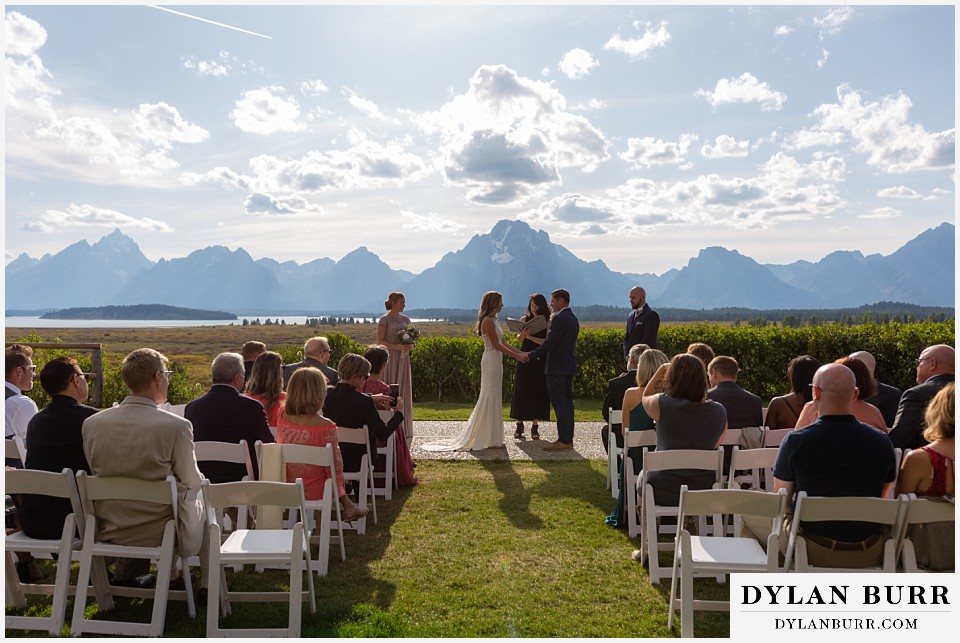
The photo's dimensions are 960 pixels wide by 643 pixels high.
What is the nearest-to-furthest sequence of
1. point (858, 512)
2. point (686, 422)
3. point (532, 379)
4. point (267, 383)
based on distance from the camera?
point (858, 512)
point (686, 422)
point (267, 383)
point (532, 379)

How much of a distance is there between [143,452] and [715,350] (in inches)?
576

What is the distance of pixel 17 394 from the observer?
19.3 feet

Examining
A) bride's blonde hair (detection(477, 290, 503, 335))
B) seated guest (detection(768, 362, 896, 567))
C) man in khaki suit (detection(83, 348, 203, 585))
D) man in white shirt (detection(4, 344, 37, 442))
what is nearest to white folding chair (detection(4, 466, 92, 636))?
man in khaki suit (detection(83, 348, 203, 585))

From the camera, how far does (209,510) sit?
14.4ft

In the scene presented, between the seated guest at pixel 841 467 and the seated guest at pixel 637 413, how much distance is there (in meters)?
2.22

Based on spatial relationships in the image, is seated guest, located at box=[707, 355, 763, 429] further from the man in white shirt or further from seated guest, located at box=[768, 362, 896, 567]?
the man in white shirt

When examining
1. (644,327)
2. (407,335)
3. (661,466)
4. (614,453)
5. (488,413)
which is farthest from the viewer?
(644,327)

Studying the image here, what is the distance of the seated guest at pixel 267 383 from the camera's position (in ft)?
21.1

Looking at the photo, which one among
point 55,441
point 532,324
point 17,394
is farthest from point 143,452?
point 532,324

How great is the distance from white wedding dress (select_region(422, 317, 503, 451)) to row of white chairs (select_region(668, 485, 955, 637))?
5926 mm

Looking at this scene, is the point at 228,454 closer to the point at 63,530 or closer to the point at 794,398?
the point at 63,530

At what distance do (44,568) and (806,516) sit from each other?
516 centimetres

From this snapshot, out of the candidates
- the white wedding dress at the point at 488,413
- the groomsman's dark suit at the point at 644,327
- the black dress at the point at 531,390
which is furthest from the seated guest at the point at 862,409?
the groomsman's dark suit at the point at 644,327

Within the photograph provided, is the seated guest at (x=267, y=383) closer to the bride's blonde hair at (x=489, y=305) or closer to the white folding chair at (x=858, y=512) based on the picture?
the bride's blonde hair at (x=489, y=305)
